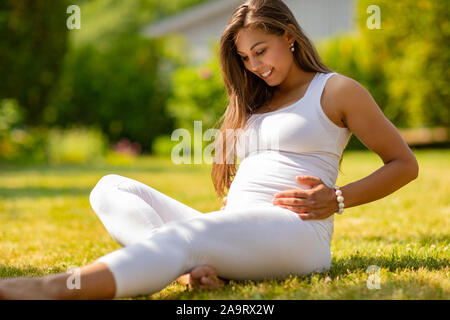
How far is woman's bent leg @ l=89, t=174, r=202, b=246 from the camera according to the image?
8.26ft

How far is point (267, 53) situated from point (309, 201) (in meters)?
0.79

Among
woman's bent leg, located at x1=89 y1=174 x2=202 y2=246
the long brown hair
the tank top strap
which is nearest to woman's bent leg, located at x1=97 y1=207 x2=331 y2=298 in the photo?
woman's bent leg, located at x1=89 y1=174 x2=202 y2=246

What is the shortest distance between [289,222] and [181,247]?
0.51 meters

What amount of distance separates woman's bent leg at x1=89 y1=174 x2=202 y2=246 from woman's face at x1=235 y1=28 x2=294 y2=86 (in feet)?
2.67

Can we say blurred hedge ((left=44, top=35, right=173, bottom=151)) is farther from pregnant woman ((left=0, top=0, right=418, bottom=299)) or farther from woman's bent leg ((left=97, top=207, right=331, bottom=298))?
woman's bent leg ((left=97, top=207, right=331, bottom=298))

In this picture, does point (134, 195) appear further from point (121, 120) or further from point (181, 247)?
point (121, 120)

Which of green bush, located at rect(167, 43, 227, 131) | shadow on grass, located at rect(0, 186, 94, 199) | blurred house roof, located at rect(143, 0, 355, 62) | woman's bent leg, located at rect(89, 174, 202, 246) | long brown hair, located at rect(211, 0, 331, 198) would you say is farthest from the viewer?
blurred house roof, located at rect(143, 0, 355, 62)

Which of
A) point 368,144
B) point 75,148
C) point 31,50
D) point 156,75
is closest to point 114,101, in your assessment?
point 156,75

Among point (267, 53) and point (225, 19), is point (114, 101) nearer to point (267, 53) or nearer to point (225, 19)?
point (225, 19)

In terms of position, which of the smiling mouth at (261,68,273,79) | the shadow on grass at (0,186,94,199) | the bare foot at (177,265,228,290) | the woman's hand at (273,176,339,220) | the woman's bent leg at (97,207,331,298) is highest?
the smiling mouth at (261,68,273,79)

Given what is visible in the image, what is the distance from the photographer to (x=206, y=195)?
696 cm

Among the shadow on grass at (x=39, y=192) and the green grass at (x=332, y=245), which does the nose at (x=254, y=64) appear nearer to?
the green grass at (x=332, y=245)

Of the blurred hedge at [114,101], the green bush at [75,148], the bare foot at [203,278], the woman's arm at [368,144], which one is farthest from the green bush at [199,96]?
the bare foot at [203,278]

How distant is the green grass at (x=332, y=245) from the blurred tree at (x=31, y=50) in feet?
14.7
